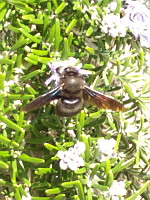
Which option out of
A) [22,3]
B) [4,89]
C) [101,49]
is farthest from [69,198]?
[22,3]

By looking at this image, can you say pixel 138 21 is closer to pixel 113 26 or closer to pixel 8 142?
pixel 113 26

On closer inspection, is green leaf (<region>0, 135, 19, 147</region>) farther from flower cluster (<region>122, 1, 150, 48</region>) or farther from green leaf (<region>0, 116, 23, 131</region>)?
flower cluster (<region>122, 1, 150, 48</region>)

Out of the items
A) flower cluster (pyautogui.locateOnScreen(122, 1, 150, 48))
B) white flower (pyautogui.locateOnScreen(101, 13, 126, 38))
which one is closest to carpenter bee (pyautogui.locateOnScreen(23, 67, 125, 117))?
white flower (pyautogui.locateOnScreen(101, 13, 126, 38))

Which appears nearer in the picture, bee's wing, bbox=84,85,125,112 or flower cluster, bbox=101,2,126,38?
bee's wing, bbox=84,85,125,112

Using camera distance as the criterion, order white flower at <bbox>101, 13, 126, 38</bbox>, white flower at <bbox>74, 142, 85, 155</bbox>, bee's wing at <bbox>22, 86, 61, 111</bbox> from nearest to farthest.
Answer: bee's wing at <bbox>22, 86, 61, 111</bbox>
white flower at <bbox>74, 142, 85, 155</bbox>
white flower at <bbox>101, 13, 126, 38</bbox>

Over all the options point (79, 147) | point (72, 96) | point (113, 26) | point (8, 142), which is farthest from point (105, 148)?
point (113, 26)

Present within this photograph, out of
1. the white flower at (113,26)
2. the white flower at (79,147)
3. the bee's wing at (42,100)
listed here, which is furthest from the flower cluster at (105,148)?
the white flower at (113,26)

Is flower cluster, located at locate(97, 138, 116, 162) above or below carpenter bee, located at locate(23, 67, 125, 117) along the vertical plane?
below

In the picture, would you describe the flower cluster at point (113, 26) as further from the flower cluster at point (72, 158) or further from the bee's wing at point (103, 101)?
the flower cluster at point (72, 158)
